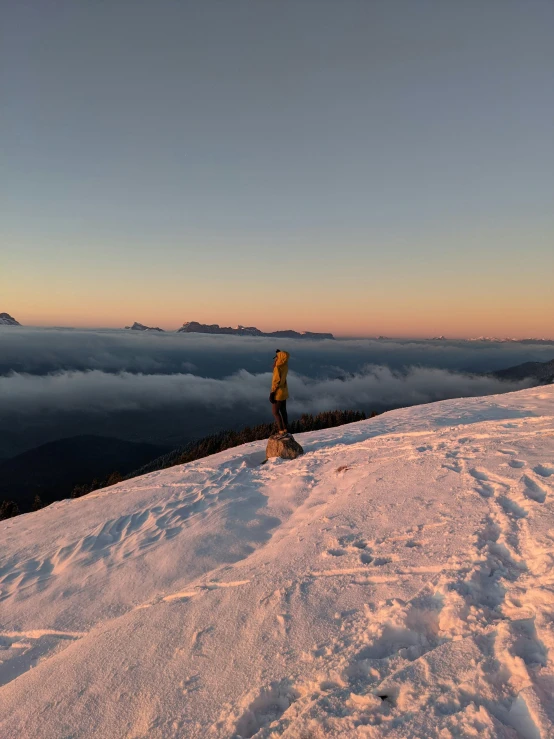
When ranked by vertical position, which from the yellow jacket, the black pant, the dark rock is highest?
the yellow jacket

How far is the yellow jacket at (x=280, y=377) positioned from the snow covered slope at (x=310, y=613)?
597 centimetres

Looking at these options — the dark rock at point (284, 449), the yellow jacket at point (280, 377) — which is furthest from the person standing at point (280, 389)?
the dark rock at point (284, 449)

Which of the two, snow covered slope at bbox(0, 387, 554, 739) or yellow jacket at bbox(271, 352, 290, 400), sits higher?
yellow jacket at bbox(271, 352, 290, 400)

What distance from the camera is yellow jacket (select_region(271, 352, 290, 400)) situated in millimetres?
14820

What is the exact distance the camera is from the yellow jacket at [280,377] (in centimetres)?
1482

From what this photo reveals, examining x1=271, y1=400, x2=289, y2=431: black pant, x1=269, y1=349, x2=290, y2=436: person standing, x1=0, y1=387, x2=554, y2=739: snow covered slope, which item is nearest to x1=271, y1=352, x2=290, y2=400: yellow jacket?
x1=269, y1=349, x2=290, y2=436: person standing

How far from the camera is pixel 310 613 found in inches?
174

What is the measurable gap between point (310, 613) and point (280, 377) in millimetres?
10846

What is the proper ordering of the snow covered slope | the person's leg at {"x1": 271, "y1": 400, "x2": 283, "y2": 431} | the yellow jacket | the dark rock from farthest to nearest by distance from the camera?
the person's leg at {"x1": 271, "y1": 400, "x2": 283, "y2": 431} → the yellow jacket → the dark rock → the snow covered slope

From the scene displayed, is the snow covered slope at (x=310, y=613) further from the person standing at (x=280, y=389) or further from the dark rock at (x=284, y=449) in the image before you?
the person standing at (x=280, y=389)

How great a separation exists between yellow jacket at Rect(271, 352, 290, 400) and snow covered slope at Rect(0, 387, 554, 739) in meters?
5.97

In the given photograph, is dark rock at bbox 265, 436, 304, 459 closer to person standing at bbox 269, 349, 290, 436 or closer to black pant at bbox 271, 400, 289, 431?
person standing at bbox 269, 349, 290, 436

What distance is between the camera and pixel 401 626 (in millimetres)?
3900

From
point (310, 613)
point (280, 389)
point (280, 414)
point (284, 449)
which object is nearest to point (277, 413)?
point (280, 414)
